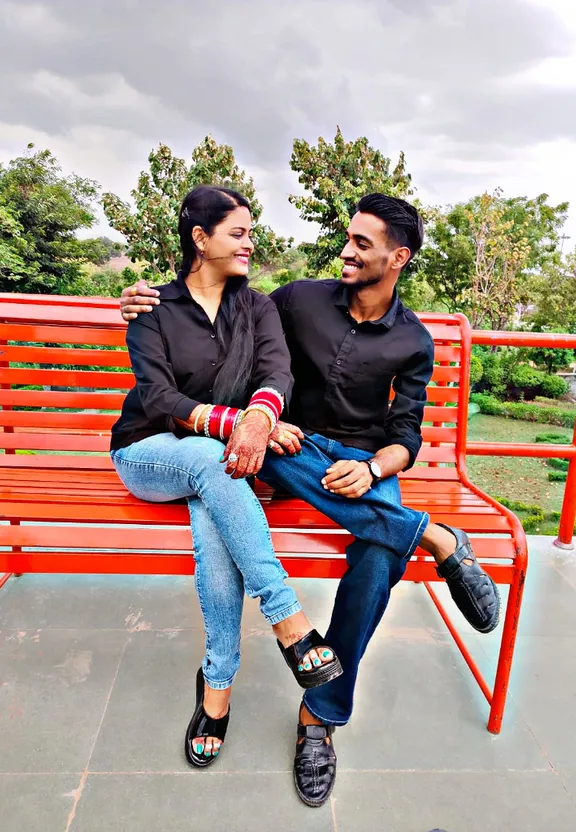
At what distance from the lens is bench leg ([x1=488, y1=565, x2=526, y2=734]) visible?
175cm

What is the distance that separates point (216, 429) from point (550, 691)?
5.30 ft

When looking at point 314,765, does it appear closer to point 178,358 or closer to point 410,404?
point 410,404

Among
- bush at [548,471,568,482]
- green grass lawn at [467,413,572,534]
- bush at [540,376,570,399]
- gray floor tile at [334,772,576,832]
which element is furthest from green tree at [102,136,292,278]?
gray floor tile at [334,772,576,832]

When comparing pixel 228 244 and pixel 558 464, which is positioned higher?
pixel 228 244

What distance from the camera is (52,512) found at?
1.78 metres

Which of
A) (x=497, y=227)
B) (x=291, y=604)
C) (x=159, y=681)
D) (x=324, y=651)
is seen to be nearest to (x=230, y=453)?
(x=291, y=604)

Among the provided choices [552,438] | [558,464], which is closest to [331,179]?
[552,438]

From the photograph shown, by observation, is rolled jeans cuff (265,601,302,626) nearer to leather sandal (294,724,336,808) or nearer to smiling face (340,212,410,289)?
leather sandal (294,724,336,808)

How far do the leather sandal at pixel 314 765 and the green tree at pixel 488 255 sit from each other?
61.9 feet

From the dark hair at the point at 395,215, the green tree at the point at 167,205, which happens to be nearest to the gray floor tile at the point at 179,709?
the dark hair at the point at 395,215

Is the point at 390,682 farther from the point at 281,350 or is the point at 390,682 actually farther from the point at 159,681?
the point at 281,350

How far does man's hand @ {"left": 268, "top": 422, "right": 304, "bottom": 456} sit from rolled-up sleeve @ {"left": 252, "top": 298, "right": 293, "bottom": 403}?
0.14 meters

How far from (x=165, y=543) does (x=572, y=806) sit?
4.72 feet

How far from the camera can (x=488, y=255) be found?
62.7 feet
